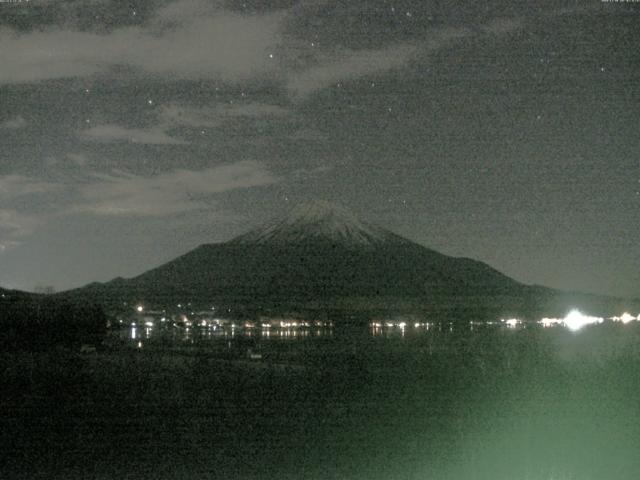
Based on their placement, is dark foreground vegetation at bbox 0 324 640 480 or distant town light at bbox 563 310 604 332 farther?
distant town light at bbox 563 310 604 332

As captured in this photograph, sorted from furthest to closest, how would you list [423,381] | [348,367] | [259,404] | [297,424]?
[348,367]
[423,381]
[259,404]
[297,424]

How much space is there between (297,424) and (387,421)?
1719 mm

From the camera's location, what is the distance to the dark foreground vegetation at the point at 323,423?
12.3 m

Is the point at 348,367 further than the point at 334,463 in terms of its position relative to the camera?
Yes

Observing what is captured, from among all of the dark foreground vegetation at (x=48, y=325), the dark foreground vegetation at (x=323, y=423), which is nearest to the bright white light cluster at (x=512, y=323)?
the dark foreground vegetation at (x=48, y=325)

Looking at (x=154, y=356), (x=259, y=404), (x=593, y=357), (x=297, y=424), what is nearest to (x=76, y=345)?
(x=154, y=356)

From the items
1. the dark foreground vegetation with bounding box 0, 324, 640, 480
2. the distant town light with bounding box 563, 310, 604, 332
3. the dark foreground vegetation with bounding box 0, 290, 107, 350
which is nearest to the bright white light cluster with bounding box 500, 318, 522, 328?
the distant town light with bounding box 563, 310, 604, 332

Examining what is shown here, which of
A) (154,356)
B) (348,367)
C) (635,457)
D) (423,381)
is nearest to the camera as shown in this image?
(635,457)

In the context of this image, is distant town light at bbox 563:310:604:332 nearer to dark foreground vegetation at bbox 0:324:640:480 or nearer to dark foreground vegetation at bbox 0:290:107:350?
dark foreground vegetation at bbox 0:290:107:350

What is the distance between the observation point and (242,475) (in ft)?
38.9

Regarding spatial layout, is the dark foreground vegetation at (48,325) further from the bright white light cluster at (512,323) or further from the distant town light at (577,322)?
the bright white light cluster at (512,323)

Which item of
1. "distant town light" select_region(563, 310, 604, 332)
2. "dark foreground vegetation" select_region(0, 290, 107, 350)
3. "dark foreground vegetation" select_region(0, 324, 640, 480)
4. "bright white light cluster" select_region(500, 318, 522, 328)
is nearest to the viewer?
"dark foreground vegetation" select_region(0, 324, 640, 480)

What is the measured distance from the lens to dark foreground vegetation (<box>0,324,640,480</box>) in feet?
40.3

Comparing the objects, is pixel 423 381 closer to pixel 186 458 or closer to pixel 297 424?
pixel 297 424
